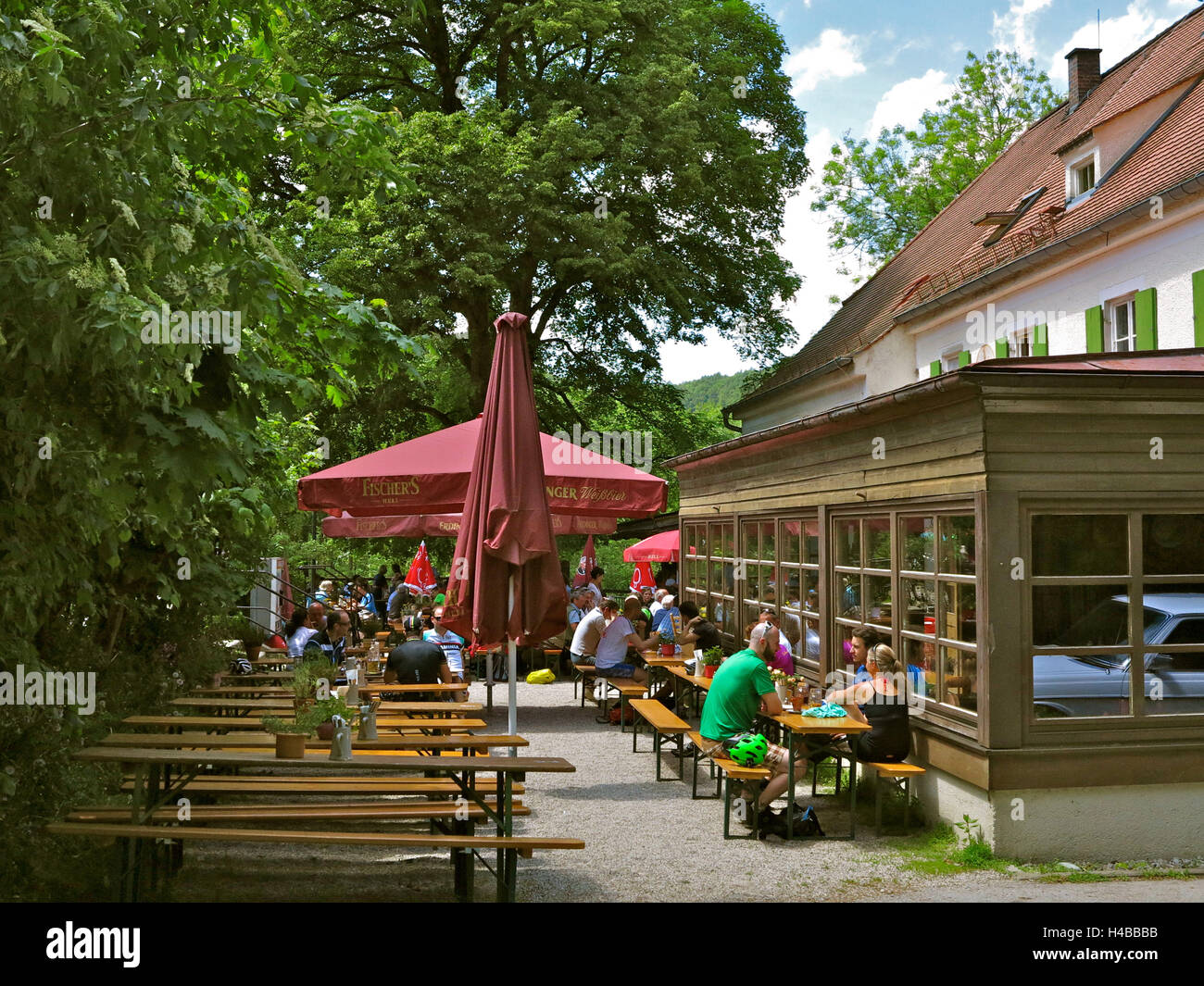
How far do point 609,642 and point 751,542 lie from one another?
7.79 feet

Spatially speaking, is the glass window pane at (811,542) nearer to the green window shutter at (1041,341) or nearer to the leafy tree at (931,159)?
the green window shutter at (1041,341)

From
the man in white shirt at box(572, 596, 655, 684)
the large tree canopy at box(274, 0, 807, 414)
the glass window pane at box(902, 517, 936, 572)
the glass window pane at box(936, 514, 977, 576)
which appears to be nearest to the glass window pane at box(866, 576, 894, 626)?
the glass window pane at box(902, 517, 936, 572)

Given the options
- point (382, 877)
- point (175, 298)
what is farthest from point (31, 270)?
point (382, 877)

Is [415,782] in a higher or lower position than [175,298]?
lower

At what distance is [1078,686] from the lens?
354 inches

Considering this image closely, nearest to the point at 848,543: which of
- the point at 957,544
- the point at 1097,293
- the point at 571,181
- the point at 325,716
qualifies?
the point at 957,544

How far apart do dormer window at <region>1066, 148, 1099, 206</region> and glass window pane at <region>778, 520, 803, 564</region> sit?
367 inches

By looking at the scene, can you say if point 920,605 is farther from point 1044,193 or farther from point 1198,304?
point 1044,193

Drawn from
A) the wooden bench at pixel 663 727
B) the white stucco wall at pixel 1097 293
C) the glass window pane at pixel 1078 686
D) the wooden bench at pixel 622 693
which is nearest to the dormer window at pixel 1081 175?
the white stucco wall at pixel 1097 293

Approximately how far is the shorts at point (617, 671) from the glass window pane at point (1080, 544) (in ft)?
24.5

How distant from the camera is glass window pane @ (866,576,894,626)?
11.2 m

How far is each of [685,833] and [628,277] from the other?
19348 millimetres

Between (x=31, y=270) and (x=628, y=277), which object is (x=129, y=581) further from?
(x=628, y=277)
